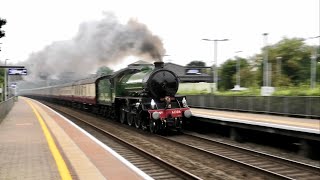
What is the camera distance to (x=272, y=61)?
62.8 m

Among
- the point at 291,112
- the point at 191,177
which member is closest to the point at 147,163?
the point at 191,177

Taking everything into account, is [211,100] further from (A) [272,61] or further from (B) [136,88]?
(A) [272,61]

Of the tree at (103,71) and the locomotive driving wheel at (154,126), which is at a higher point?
the tree at (103,71)

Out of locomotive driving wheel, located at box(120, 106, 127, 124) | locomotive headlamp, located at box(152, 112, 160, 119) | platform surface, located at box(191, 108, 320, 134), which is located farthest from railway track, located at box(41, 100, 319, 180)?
locomotive driving wheel, located at box(120, 106, 127, 124)

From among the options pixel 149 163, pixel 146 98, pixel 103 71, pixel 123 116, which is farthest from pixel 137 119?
pixel 103 71

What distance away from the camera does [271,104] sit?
24781 millimetres

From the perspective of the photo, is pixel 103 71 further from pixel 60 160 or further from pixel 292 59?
pixel 60 160

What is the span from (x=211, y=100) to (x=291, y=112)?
1140 cm

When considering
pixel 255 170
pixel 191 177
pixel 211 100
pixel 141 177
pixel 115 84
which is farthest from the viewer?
pixel 211 100

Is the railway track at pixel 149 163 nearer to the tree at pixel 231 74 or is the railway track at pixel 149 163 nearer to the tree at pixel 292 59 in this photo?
the tree at pixel 292 59

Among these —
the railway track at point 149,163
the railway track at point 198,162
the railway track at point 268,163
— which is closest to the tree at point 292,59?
the railway track at point 198,162

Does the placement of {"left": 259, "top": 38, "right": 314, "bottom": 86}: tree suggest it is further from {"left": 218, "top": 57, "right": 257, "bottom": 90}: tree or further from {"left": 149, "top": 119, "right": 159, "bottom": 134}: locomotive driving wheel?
{"left": 149, "top": 119, "right": 159, "bottom": 134}: locomotive driving wheel

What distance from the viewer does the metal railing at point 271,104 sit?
21.3 meters

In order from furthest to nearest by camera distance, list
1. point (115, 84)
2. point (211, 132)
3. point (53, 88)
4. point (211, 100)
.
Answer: point (53, 88)
point (211, 100)
point (115, 84)
point (211, 132)
